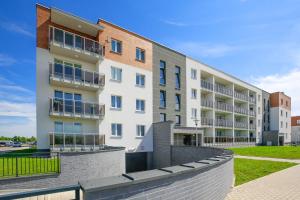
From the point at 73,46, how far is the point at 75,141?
8.40 metres

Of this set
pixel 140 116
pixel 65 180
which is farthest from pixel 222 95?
pixel 65 180

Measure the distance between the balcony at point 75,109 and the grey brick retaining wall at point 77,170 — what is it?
5.50 meters

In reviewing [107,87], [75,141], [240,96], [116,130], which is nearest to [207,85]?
[240,96]

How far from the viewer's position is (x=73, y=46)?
19.7 m

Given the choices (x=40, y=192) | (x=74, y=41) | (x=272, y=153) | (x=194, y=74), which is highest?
(x=74, y=41)

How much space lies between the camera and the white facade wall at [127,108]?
2172 centimetres

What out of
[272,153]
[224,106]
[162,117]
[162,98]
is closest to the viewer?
[272,153]

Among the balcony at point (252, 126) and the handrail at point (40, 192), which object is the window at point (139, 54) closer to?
the handrail at point (40, 192)

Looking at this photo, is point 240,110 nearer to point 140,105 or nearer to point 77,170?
point 140,105

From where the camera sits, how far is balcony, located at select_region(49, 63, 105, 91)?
18.4 metres

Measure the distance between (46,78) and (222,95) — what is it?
97.3 ft

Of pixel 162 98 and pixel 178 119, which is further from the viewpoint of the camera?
pixel 178 119

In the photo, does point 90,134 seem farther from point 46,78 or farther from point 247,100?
point 247,100

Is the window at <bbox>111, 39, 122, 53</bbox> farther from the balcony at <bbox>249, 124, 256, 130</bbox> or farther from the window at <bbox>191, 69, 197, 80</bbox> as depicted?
the balcony at <bbox>249, 124, 256, 130</bbox>
